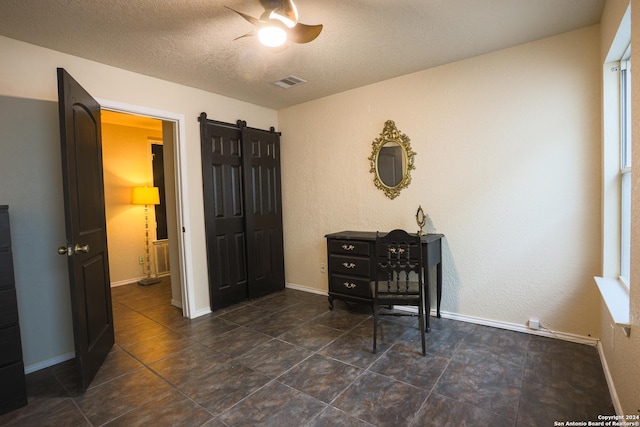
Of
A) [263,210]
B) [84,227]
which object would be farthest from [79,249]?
[263,210]

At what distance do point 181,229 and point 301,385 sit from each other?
6.93ft

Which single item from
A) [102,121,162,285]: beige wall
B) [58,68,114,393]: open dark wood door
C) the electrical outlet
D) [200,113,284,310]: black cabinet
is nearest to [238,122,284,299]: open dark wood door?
[200,113,284,310]: black cabinet

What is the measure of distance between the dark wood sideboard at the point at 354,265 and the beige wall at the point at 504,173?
188mm

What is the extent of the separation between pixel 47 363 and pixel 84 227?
1.17 meters

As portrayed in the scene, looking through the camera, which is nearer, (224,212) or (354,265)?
(354,265)

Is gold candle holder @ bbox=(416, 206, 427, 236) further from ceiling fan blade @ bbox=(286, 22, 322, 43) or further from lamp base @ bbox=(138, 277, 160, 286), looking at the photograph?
lamp base @ bbox=(138, 277, 160, 286)

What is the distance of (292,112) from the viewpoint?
4.24 metres

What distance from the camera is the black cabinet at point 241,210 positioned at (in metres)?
3.55

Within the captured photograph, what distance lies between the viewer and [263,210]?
4.11m

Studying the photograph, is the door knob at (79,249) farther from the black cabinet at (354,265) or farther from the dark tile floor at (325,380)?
the black cabinet at (354,265)

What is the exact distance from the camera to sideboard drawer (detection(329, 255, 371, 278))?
10.6 ft

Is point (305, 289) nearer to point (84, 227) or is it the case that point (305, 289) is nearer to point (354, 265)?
point (354, 265)

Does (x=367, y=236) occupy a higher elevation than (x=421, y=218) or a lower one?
lower

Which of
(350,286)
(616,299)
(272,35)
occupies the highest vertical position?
(272,35)
